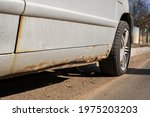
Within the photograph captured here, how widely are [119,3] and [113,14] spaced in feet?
1.47

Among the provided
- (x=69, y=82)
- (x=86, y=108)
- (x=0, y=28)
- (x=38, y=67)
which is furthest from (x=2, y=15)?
(x=69, y=82)

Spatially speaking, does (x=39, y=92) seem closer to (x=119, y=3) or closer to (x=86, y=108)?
(x=86, y=108)

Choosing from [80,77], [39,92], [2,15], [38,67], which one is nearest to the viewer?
[2,15]

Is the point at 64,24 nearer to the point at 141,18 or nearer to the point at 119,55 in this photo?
the point at 119,55

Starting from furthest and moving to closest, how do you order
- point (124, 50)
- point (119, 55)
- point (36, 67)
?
point (124, 50) → point (119, 55) → point (36, 67)

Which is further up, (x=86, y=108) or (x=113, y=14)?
(x=113, y=14)

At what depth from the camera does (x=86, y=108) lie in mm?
4379

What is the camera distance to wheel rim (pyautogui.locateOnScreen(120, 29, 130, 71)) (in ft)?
24.4

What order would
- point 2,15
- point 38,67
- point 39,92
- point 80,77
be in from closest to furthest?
point 2,15 → point 38,67 → point 39,92 → point 80,77

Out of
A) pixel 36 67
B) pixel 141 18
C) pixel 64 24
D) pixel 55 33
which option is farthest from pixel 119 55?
pixel 141 18

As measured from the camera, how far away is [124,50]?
7676 mm

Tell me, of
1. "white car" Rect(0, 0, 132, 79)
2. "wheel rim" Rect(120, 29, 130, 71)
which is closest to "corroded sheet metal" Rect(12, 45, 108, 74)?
"white car" Rect(0, 0, 132, 79)

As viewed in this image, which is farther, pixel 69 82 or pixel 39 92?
pixel 69 82

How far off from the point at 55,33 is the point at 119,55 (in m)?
2.57
